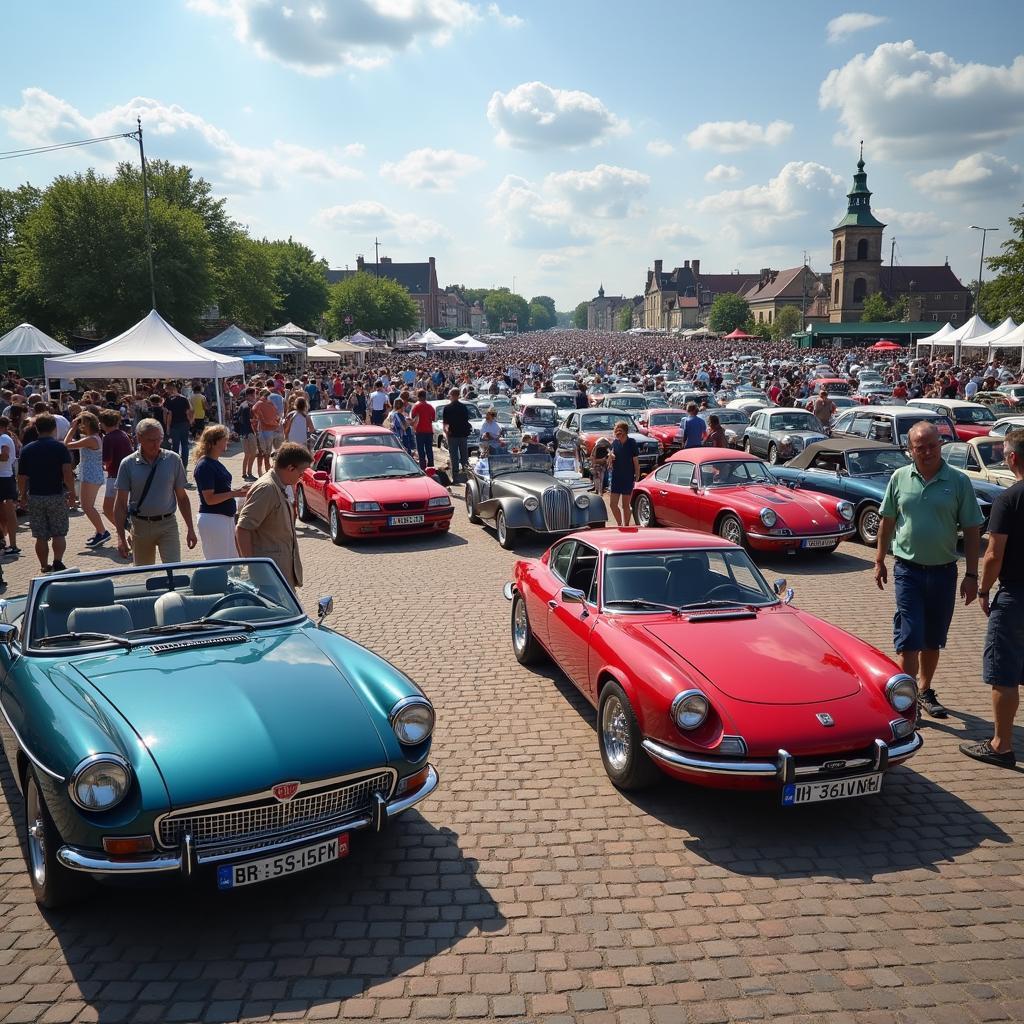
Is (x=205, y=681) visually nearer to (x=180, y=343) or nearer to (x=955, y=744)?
(x=955, y=744)

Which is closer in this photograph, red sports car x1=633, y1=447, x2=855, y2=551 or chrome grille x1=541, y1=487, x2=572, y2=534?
red sports car x1=633, y1=447, x2=855, y2=551

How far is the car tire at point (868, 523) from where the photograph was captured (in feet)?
40.0

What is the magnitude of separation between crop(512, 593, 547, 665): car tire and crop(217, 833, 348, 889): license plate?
3.51 metres

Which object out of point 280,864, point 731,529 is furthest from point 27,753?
point 731,529

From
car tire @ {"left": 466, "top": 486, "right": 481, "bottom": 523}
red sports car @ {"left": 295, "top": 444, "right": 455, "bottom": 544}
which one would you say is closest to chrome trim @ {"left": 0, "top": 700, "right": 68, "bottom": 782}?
red sports car @ {"left": 295, "top": 444, "right": 455, "bottom": 544}

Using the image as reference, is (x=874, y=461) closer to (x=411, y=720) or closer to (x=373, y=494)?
(x=373, y=494)

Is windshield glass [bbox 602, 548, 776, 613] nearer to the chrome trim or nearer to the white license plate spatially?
the chrome trim

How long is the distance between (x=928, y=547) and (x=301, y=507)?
1120 cm

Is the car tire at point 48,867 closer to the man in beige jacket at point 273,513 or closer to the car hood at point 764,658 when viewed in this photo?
the man in beige jacket at point 273,513

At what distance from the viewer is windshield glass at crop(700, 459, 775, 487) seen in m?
11.9

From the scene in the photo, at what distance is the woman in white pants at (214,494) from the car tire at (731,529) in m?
6.29

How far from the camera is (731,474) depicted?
474 inches

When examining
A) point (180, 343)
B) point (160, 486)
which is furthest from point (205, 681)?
point (180, 343)

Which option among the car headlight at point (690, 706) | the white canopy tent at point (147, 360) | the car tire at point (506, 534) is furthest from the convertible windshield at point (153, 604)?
the white canopy tent at point (147, 360)
